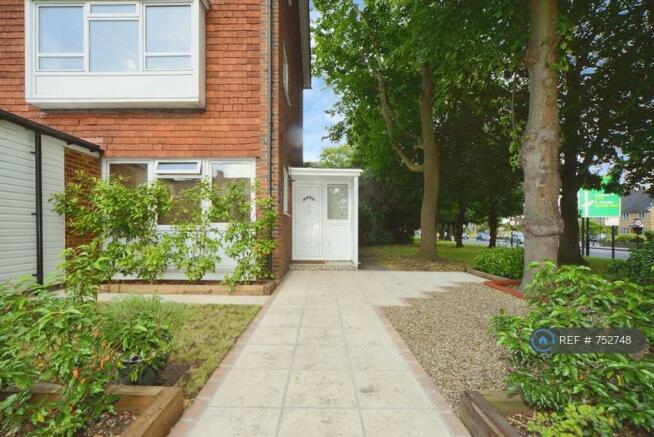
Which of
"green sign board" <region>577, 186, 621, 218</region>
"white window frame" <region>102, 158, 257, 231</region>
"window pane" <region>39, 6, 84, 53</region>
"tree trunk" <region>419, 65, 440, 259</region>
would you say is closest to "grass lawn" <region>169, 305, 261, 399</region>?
"white window frame" <region>102, 158, 257, 231</region>

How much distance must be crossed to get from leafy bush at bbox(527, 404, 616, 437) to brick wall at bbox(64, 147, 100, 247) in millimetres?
7771

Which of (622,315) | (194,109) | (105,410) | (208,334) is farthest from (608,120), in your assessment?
(105,410)

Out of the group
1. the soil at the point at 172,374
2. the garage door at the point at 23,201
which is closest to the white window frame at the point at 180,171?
the garage door at the point at 23,201

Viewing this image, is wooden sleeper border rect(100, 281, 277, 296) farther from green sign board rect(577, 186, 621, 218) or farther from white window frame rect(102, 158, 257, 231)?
green sign board rect(577, 186, 621, 218)

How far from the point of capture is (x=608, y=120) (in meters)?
9.95

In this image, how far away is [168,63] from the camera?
6.75m

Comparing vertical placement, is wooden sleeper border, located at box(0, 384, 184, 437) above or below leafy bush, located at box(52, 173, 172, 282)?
below

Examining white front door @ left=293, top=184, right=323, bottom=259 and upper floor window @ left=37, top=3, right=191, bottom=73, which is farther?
white front door @ left=293, top=184, right=323, bottom=259

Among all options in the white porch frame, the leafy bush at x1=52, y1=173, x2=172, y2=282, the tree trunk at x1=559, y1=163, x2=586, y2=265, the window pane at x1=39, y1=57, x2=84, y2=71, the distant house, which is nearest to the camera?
the leafy bush at x1=52, y1=173, x2=172, y2=282

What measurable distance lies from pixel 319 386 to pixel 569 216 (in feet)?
42.1

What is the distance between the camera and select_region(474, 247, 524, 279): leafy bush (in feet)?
26.0

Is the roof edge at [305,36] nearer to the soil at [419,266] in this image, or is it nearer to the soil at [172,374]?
the soil at [419,266]

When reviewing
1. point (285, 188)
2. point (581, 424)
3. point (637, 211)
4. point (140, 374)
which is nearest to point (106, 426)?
point (140, 374)

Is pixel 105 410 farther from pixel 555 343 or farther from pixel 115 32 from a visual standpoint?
pixel 115 32
